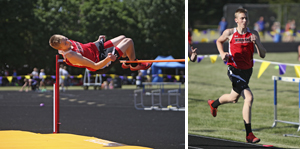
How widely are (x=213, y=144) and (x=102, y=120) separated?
465cm

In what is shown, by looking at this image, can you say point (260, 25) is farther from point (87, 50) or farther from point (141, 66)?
point (87, 50)

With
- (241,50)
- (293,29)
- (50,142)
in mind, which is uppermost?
(293,29)

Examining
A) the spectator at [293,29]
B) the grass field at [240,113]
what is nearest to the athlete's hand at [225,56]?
the grass field at [240,113]


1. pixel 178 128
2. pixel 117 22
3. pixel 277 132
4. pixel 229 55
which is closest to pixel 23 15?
pixel 117 22

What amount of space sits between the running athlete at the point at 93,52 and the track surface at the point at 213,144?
140 centimetres

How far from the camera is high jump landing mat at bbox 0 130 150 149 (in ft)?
16.2

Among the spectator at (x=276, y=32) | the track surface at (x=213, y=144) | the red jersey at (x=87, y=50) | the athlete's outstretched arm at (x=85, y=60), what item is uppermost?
the spectator at (x=276, y=32)

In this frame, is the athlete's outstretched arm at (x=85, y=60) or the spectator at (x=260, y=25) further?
the spectator at (x=260, y=25)

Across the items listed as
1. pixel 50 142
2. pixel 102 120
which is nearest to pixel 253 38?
pixel 50 142

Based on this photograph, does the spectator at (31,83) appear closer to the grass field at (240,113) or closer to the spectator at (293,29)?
the grass field at (240,113)

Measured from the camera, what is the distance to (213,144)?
5734mm

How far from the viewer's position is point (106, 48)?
493 centimetres

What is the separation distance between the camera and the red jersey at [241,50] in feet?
11.9

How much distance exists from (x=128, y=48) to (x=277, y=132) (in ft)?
8.29
